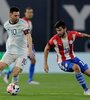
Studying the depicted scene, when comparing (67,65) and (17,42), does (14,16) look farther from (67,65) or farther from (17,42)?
(67,65)

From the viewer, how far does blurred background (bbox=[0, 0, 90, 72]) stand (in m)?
21.4

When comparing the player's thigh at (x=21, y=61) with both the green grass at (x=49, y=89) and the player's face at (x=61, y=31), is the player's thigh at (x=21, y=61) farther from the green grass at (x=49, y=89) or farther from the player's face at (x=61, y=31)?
the player's face at (x=61, y=31)

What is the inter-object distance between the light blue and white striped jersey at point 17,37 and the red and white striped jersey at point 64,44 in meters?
0.56

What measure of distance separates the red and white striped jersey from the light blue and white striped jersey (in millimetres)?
565

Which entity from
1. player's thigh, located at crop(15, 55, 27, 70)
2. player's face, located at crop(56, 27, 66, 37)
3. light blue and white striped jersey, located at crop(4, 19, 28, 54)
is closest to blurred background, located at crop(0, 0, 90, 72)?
light blue and white striped jersey, located at crop(4, 19, 28, 54)

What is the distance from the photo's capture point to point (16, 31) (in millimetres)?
13172

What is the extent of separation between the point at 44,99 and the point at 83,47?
9882 mm

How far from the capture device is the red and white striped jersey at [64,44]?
43.0 feet

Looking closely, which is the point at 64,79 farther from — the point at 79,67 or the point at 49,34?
the point at 79,67

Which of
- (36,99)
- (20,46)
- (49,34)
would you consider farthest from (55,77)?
(36,99)

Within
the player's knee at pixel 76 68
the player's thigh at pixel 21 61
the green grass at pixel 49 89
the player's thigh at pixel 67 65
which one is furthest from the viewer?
the player's thigh at pixel 21 61

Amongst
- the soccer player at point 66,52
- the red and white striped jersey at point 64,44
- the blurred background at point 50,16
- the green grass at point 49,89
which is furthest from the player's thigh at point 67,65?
the blurred background at point 50,16

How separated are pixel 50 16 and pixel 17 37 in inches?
326

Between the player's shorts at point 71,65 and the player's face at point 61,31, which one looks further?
the player's shorts at point 71,65
